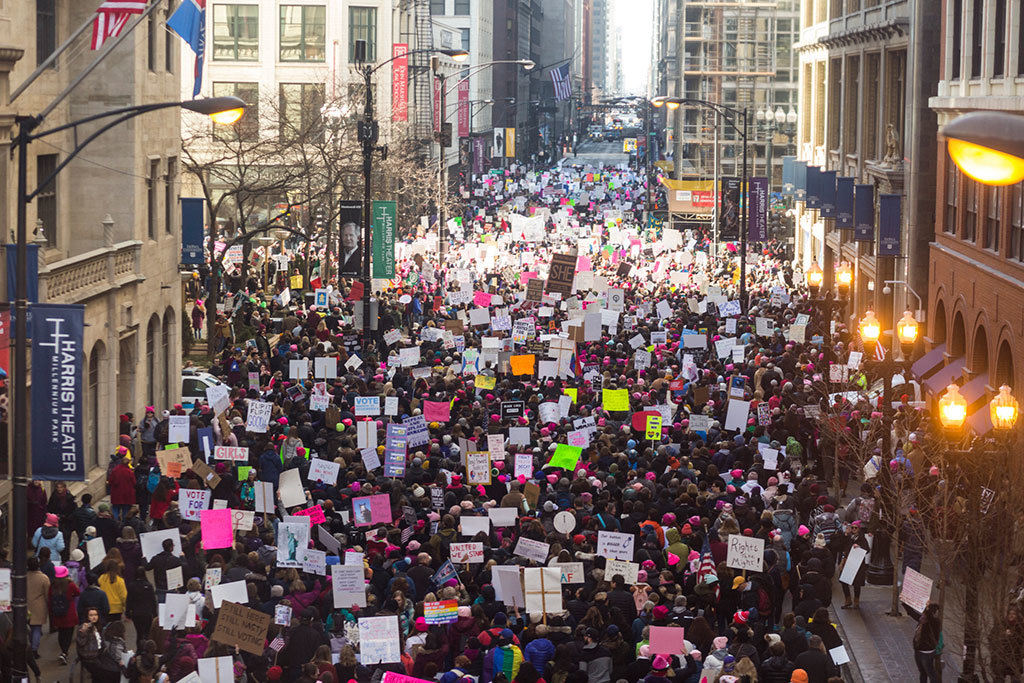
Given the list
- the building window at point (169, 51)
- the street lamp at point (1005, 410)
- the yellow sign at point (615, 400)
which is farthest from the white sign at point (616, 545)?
the building window at point (169, 51)

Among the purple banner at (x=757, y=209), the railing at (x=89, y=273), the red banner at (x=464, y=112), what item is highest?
the red banner at (x=464, y=112)

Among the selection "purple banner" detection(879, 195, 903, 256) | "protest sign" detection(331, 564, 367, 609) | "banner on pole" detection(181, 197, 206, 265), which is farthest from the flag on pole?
"purple banner" detection(879, 195, 903, 256)

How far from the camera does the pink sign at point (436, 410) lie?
27.1 meters

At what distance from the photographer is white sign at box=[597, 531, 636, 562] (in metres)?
18.3

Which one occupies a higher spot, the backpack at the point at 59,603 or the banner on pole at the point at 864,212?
the banner on pole at the point at 864,212

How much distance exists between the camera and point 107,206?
32.6 metres

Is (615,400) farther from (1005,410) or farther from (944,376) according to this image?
(944,376)

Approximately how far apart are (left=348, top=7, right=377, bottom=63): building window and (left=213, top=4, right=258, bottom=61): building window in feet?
15.9

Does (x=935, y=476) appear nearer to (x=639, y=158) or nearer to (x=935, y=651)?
(x=935, y=651)

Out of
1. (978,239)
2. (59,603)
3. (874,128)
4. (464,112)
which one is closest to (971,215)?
(978,239)

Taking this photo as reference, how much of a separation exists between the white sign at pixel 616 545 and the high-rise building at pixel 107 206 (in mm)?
11484

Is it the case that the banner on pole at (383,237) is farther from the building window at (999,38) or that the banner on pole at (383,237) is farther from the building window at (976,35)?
the building window at (999,38)

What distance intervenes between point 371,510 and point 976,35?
20.8 m

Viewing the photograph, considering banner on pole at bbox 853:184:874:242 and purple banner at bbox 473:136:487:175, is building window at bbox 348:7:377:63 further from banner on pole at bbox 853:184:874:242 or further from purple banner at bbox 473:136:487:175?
purple banner at bbox 473:136:487:175
